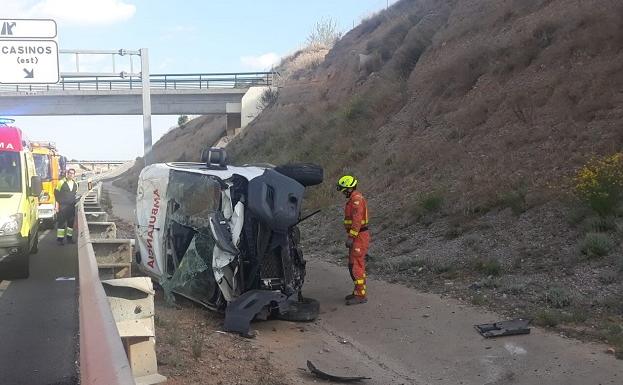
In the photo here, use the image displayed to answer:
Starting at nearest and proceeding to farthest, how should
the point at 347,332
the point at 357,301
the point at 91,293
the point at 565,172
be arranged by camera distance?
the point at 91,293, the point at 347,332, the point at 357,301, the point at 565,172

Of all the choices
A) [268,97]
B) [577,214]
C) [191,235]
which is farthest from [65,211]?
[268,97]

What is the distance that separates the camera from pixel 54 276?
10.6 meters

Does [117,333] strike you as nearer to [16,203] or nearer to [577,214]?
[577,214]

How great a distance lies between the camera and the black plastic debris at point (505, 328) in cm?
660

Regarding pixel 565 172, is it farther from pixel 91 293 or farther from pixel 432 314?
pixel 91 293

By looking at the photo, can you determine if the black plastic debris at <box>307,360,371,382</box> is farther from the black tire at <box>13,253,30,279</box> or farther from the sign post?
the sign post

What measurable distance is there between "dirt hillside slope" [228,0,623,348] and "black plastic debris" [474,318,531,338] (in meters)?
0.24

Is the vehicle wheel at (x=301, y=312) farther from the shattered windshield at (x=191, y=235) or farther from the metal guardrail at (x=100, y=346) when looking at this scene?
the metal guardrail at (x=100, y=346)

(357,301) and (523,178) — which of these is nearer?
(357,301)

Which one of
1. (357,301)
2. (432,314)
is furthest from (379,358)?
(357,301)

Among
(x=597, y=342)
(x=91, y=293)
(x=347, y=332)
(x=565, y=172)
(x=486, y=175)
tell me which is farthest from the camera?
(x=486, y=175)

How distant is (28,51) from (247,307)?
12545 millimetres

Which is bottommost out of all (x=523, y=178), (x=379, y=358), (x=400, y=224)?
(x=379, y=358)

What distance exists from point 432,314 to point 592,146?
5294 mm
